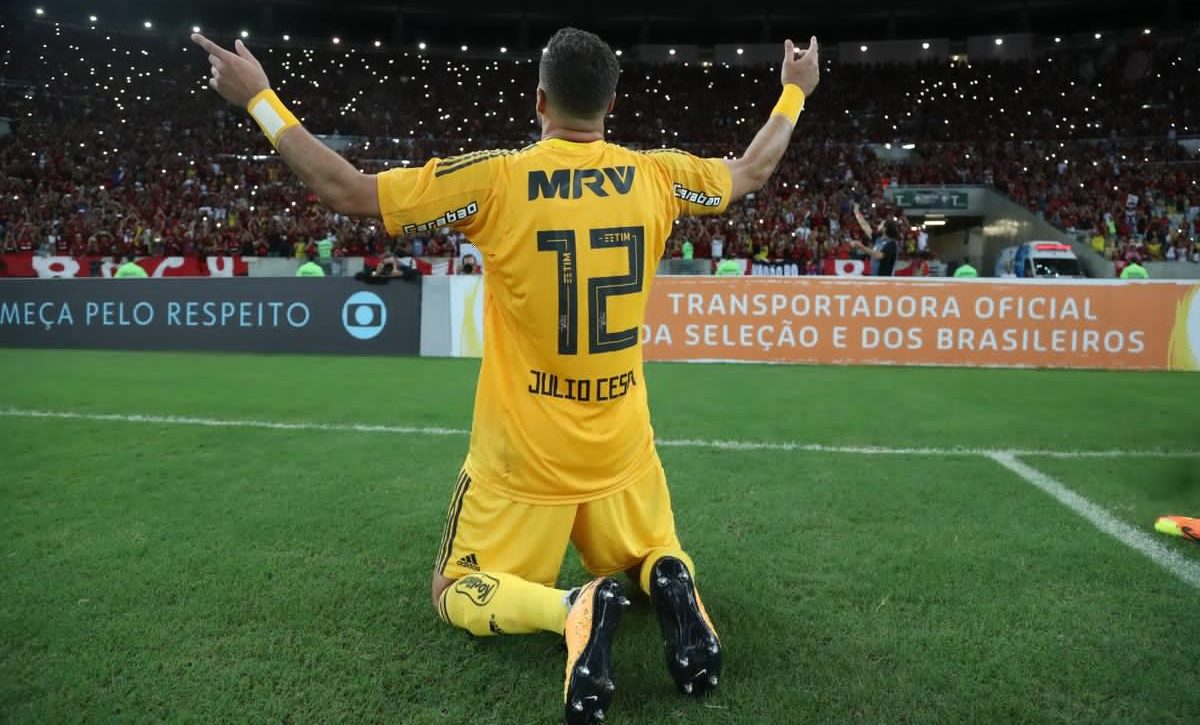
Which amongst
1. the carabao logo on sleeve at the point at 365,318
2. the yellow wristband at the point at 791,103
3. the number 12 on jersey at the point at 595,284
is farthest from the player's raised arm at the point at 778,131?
the carabao logo on sleeve at the point at 365,318

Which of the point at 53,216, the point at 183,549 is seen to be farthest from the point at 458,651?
the point at 53,216

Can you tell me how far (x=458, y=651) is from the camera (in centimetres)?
245

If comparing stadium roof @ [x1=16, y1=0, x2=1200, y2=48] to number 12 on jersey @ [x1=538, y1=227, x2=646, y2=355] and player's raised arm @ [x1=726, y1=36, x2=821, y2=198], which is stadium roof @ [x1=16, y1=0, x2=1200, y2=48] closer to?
player's raised arm @ [x1=726, y1=36, x2=821, y2=198]

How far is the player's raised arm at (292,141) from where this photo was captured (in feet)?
6.70

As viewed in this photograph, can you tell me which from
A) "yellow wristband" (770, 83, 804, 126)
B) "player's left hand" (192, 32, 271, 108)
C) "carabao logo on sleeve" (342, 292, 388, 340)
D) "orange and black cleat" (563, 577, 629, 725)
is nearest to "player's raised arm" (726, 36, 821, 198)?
"yellow wristband" (770, 83, 804, 126)

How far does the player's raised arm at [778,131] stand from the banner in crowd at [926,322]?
779 cm

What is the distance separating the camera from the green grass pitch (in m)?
2.17

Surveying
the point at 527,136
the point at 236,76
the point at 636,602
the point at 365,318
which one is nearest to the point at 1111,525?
the point at 636,602

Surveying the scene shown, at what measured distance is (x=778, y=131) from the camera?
2664mm

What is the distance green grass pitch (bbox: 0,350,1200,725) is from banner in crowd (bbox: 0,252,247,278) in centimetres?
1675

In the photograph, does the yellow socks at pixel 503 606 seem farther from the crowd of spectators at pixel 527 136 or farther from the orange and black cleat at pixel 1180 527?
the crowd of spectators at pixel 527 136

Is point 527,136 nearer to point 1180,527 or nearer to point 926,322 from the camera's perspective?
point 926,322

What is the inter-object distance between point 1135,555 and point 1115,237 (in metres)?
28.7

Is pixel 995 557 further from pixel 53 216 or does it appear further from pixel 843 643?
pixel 53 216
